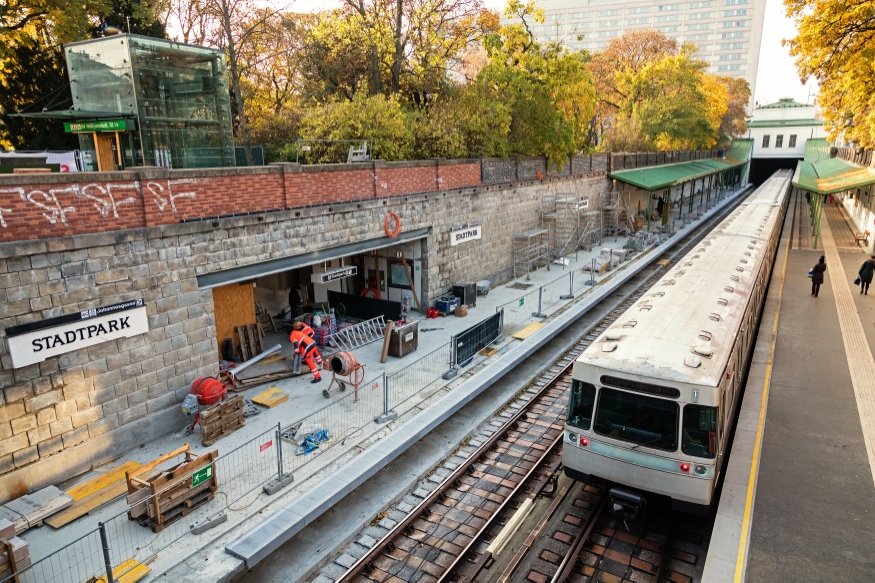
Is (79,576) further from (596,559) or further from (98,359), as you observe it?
(596,559)

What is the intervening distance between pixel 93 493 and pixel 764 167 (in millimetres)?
109780

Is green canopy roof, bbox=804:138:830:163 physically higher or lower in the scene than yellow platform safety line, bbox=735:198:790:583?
higher

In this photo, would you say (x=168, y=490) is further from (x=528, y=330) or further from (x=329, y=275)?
(x=528, y=330)

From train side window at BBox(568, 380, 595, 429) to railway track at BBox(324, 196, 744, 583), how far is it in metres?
1.62

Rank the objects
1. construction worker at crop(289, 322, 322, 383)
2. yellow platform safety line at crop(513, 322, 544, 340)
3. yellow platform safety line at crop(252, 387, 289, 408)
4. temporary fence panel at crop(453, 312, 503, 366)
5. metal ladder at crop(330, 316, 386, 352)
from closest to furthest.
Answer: yellow platform safety line at crop(252, 387, 289, 408), construction worker at crop(289, 322, 322, 383), temporary fence panel at crop(453, 312, 503, 366), metal ladder at crop(330, 316, 386, 352), yellow platform safety line at crop(513, 322, 544, 340)

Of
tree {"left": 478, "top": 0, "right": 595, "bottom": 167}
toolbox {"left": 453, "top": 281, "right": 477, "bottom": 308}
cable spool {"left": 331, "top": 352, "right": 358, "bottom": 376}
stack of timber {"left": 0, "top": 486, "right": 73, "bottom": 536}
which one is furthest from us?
tree {"left": 478, "top": 0, "right": 595, "bottom": 167}

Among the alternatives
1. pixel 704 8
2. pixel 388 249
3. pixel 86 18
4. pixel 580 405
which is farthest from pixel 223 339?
pixel 704 8

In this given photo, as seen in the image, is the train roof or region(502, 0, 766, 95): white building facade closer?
the train roof

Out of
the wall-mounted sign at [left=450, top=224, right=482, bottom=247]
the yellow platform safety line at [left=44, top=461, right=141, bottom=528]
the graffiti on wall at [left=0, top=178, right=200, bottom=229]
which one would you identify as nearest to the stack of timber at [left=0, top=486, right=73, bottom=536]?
the yellow platform safety line at [left=44, top=461, right=141, bottom=528]

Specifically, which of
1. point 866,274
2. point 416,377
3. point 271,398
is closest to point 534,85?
point 866,274

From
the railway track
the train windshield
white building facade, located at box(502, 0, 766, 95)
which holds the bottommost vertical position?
the railway track

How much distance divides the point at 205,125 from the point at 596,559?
13.2 m

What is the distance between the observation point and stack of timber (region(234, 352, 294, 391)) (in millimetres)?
13125

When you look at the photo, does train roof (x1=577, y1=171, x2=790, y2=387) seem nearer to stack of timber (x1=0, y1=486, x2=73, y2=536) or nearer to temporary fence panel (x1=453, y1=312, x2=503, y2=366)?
temporary fence panel (x1=453, y1=312, x2=503, y2=366)
